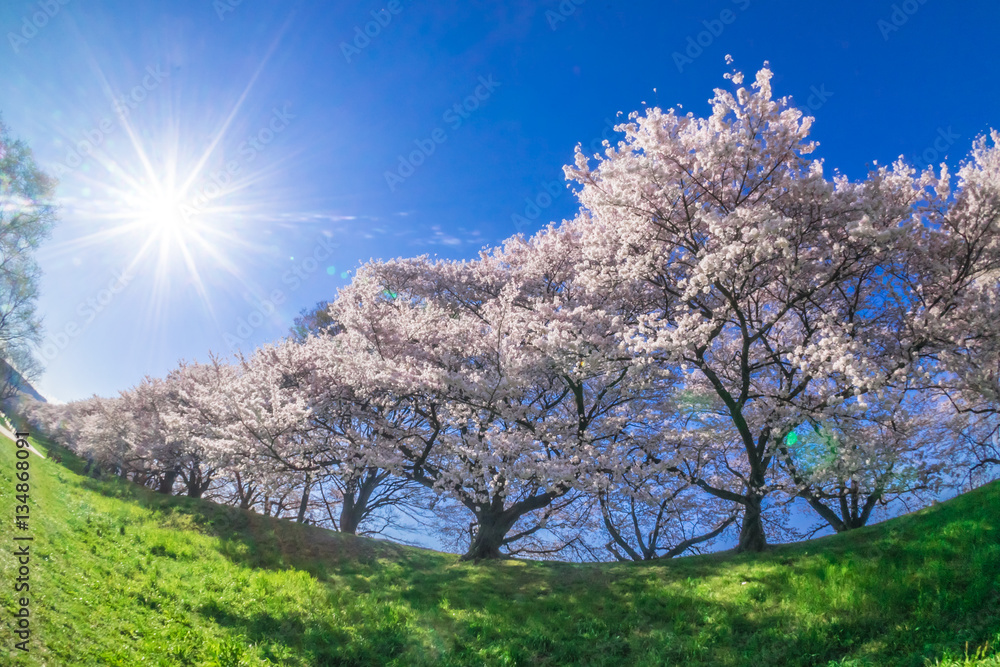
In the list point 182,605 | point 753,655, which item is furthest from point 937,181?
point 182,605

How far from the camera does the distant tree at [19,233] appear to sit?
39.8 ft

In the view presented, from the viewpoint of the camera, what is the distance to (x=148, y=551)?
38.6 feet

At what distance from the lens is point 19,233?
39.6ft

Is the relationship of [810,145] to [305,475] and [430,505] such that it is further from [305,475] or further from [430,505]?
[430,505]

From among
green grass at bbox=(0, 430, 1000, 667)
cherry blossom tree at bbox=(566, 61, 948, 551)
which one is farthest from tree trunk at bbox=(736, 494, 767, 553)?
green grass at bbox=(0, 430, 1000, 667)

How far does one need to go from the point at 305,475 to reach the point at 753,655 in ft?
44.6

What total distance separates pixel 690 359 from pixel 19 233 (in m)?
17.3

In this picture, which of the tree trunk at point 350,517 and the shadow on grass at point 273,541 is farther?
the tree trunk at point 350,517

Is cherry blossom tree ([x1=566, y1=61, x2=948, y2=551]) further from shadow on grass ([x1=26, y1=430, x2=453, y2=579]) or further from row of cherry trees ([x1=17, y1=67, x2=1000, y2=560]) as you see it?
shadow on grass ([x1=26, y1=430, x2=453, y2=579])

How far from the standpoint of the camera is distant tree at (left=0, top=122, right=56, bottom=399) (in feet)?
39.8

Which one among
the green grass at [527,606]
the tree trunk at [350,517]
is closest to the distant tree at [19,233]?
the green grass at [527,606]

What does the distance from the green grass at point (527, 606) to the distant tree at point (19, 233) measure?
468 centimetres

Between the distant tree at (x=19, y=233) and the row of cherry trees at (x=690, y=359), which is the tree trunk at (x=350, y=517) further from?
the distant tree at (x=19, y=233)

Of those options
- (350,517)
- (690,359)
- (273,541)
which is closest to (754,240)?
(690,359)
